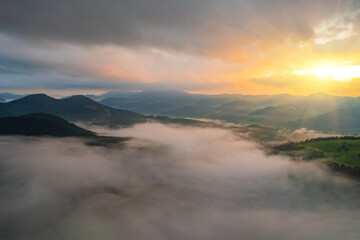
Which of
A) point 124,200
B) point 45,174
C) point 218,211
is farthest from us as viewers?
point 45,174

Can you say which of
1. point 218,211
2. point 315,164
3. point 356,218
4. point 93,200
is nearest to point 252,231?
point 218,211

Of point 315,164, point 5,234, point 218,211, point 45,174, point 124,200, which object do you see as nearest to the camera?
point 5,234

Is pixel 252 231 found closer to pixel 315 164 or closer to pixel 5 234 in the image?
pixel 315 164

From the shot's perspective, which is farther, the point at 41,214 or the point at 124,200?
the point at 124,200

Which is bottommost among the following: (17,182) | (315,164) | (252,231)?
(252,231)

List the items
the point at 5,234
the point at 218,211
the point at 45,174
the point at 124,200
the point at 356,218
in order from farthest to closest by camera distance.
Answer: the point at 45,174 → the point at 124,200 → the point at 218,211 → the point at 356,218 → the point at 5,234

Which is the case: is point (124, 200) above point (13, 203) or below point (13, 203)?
below

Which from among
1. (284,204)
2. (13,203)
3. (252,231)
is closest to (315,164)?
(284,204)

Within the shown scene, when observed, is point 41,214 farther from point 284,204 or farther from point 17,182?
point 284,204

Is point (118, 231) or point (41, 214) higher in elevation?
point (41, 214)
